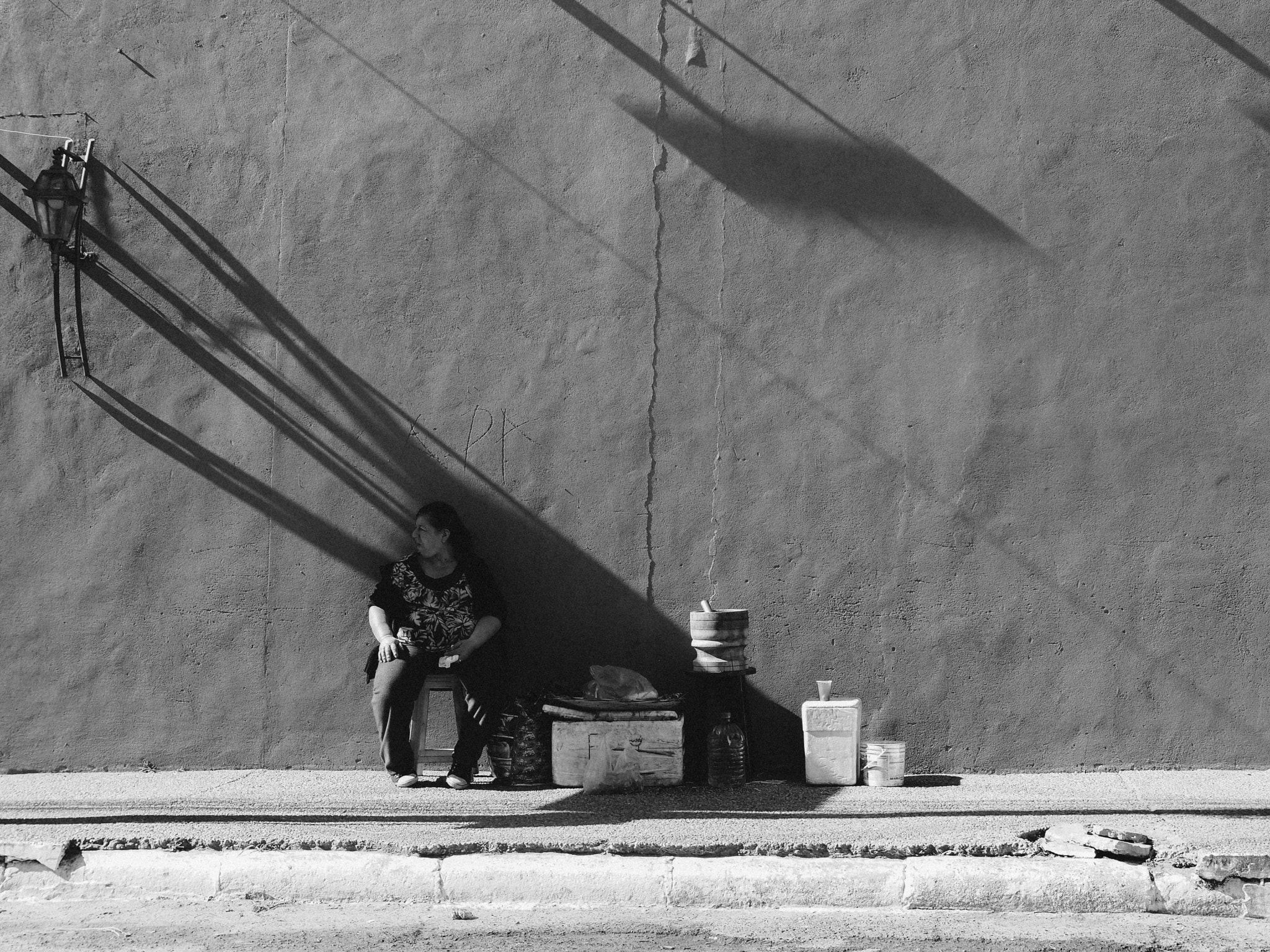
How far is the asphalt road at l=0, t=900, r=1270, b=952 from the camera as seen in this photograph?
4.16m

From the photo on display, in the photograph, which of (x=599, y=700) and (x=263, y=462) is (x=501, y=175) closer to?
(x=263, y=462)

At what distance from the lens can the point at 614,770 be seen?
6180 millimetres

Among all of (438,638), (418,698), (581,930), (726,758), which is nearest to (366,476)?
(438,638)

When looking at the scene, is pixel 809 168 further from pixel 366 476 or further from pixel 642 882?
pixel 642 882

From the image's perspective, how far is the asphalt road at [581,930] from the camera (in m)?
4.16

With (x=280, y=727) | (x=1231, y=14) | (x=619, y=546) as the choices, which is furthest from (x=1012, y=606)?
(x=280, y=727)

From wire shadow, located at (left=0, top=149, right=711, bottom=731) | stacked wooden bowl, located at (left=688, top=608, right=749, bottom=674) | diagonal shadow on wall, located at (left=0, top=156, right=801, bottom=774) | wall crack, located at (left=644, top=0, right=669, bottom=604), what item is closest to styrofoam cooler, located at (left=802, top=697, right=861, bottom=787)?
diagonal shadow on wall, located at (left=0, top=156, right=801, bottom=774)

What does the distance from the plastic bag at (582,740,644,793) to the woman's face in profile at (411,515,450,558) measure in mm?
1250

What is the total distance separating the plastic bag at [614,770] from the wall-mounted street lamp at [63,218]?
3310 mm

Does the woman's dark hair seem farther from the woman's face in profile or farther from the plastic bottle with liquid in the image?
the plastic bottle with liquid

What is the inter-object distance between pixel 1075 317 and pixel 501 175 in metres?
2.93

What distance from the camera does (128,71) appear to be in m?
7.07

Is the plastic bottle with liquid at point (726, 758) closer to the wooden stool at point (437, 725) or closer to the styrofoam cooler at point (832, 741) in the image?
the styrofoam cooler at point (832, 741)

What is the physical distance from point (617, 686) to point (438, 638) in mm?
890
